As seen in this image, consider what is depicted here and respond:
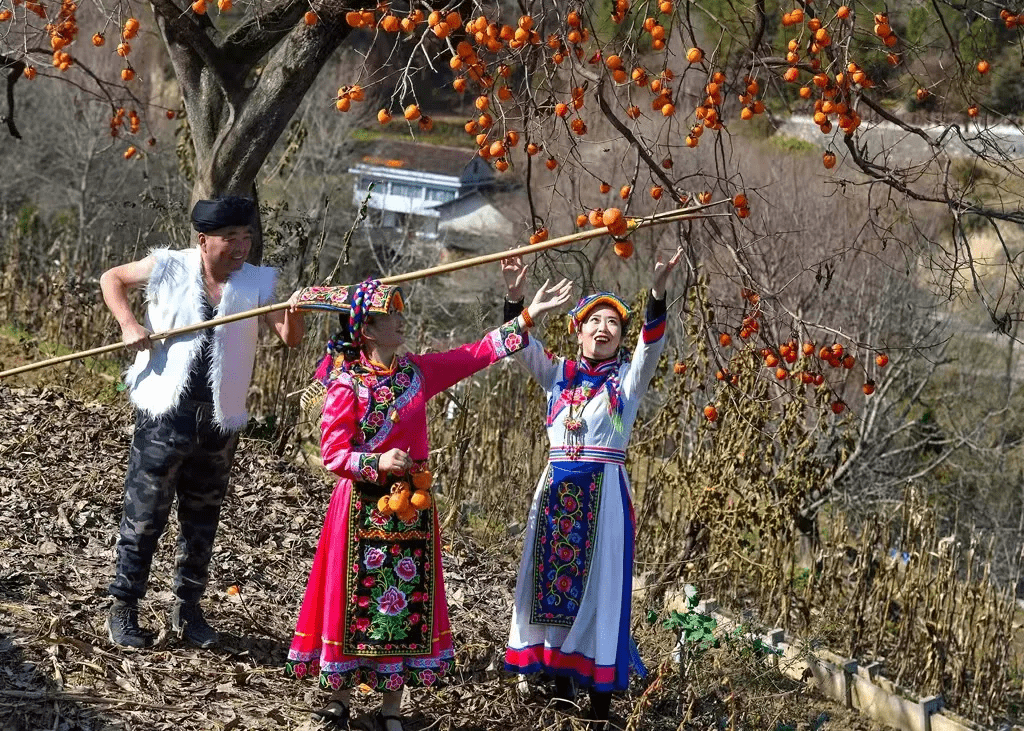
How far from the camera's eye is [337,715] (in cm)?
393

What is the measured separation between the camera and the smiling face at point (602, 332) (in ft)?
14.2

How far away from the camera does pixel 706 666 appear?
5.41 m

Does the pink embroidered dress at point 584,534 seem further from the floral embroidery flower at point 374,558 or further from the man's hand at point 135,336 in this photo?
the man's hand at point 135,336

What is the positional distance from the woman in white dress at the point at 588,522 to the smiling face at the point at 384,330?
1.90 ft

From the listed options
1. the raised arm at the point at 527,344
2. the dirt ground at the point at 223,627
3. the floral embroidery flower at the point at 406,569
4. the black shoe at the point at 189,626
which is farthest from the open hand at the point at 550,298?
the black shoe at the point at 189,626

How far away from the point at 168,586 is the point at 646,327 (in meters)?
2.32

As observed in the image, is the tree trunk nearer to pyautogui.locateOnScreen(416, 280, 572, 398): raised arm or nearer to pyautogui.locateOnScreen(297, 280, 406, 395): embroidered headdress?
pyautogui.locateOnScreen(297, 280, 406, 395): embroidered headdress

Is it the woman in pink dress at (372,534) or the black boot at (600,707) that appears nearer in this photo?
the woman in pink dress at (372,534)

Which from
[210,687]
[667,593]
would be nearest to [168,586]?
[210,687]

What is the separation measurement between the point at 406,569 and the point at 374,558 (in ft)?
0.35

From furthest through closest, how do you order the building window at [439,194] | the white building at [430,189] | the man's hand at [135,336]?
the building window at [439,194] → the white building at [430,189] → the man's hand at [135,336]

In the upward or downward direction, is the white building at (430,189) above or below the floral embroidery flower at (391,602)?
above

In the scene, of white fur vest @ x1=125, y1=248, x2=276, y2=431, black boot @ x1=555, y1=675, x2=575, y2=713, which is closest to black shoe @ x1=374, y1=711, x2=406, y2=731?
black boot @ x1=555, y1=675, x2=575, y2=713

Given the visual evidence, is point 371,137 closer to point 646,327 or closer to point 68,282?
point 68,282
